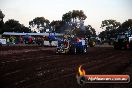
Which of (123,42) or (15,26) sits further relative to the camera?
(15,26)

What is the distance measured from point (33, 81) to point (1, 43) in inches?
1312

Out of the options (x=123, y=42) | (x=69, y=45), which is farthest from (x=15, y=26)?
(x=69, y=45)

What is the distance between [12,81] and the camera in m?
8.88

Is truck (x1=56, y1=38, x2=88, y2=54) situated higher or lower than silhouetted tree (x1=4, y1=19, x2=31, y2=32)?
lower

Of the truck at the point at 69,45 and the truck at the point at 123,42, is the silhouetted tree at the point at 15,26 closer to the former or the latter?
the truck at the point at 123,42

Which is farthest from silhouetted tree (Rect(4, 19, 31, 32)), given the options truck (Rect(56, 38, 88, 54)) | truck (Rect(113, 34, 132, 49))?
truck (Rect(56, 38, 88, 54))

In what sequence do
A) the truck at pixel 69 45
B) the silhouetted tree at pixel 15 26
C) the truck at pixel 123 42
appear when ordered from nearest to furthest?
1. the truck at pixel 69 45
2. the truck at pixel 123 42
3. the silhouetted tree at pixel 15 26

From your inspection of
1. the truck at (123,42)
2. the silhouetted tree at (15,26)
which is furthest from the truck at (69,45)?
the silhouetted tree at (15,26)

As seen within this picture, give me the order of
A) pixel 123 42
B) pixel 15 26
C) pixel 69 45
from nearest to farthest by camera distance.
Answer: pixel 69 45, pixel 123 42, pixel 15 26

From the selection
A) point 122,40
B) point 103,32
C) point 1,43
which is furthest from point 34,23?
point 122,40

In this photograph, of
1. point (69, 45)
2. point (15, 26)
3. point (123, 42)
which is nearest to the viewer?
point (69, 45)

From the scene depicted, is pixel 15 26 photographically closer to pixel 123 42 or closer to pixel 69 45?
pixel 123 42

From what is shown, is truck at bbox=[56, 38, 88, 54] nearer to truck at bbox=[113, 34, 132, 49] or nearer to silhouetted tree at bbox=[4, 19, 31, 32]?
truck at bbox=[113, 34, 132, 49]

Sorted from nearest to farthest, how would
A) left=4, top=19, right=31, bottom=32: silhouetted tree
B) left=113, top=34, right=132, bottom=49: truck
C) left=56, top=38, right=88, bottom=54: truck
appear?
left=56, top=38, right=88, bottom=54: truck
left=113, top=34, right=132, bottom=49: truck
left=4, top=19, right=31, bottom=32: silhouetted tree
